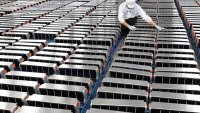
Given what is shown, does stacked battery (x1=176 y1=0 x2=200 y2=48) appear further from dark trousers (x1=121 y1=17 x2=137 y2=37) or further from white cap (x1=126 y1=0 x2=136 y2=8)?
white cap (x1=126 y1=0 x2=136 y2=8)

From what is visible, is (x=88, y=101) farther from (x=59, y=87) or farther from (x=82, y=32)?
(x=82, y=32)

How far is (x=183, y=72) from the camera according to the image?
758 centimetres

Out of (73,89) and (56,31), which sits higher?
(56,31)

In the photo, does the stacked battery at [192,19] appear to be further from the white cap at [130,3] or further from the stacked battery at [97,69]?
the white cap at [130,3]

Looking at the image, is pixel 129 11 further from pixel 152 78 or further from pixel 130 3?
pixel 152 78

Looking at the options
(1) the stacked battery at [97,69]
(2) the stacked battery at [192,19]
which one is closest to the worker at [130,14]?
(1) the stacked battery at [97,69]

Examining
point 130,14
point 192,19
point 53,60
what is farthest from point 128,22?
point 53,60

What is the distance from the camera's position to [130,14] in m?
12.0

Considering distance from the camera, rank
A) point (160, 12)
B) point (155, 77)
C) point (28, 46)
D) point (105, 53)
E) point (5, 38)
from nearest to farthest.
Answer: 1. point (155, 77)
2. point (105, 53)
3. point (28, 46)
4. point (5, 38)
5. point (160, 12)

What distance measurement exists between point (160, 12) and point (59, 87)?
9740 mm

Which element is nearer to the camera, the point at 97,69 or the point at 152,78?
the point at 152,78

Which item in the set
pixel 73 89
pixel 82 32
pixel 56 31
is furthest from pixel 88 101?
pixel 56 31

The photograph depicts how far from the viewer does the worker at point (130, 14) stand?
37.0 feet

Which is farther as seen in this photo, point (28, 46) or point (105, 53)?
point (28, 46)
